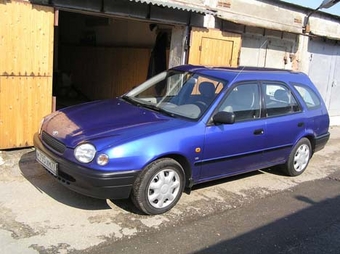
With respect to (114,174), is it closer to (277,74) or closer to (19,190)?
(19,190)

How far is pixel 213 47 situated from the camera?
340 inches

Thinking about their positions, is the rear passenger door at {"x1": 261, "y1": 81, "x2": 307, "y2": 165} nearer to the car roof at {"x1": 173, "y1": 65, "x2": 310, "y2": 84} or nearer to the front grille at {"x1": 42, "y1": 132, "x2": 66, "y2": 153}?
the car roof at {"x1": 173, "y1": 65, "x2": 310, "y2": 84}

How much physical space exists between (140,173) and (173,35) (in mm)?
5034

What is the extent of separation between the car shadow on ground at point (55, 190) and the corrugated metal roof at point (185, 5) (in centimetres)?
314

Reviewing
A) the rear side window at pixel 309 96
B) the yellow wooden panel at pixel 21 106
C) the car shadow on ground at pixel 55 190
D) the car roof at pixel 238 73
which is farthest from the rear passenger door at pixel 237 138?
the yellow wooden panel at pixel 21 106

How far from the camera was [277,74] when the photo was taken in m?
5.77

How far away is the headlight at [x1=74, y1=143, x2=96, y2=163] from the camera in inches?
148

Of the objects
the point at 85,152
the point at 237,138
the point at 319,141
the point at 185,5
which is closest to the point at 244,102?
the point at 237,138

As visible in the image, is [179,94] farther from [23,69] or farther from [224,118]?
[23,69]

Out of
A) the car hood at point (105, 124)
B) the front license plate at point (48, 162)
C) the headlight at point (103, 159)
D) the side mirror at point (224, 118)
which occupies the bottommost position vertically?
the front license plate at point (48, 162)

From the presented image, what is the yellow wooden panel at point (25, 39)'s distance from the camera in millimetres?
5492

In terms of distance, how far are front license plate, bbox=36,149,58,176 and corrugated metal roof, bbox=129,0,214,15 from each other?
3.20 metres

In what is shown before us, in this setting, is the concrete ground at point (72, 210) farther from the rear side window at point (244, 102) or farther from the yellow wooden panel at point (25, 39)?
the yellow wooden panel at point (25, 39)

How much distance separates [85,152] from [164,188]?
37.7 inches
